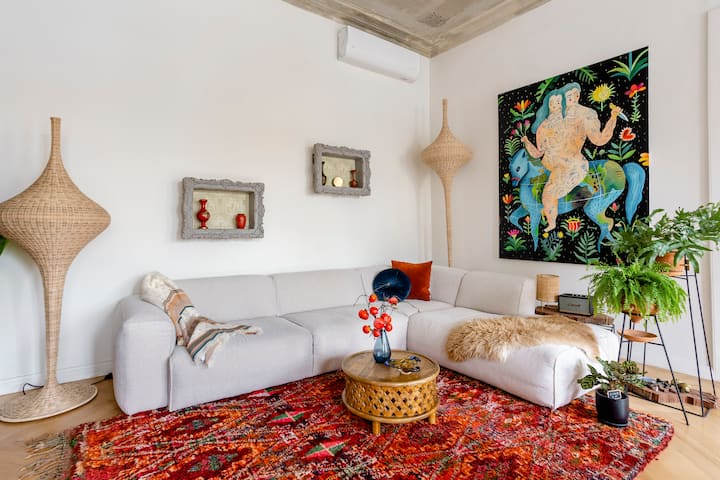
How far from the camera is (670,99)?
9.77ft

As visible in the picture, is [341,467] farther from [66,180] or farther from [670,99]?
[670,99]

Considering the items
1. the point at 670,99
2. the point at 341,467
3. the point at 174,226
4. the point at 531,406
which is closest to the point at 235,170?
the point at 174,226

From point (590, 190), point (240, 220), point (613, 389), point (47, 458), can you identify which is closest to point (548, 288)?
point (590, 190)

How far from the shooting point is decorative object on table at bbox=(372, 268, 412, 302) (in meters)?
3.76

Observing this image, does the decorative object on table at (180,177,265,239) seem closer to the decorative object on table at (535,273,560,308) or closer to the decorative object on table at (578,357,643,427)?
the decorative object on table at (535,273,560,308)

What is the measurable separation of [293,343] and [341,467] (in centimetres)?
103

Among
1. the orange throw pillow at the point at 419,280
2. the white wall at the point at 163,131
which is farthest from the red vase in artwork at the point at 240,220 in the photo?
the orange throw pillow at the point at 419,280

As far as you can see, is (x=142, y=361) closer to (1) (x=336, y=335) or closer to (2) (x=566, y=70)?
(1) (x=336, y=335)

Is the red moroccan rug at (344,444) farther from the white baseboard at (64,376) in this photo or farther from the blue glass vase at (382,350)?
the white baseboard at (64,376)

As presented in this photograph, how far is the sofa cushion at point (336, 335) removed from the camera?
112 inches

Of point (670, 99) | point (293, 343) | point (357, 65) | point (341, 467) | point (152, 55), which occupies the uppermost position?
point (357, 65)

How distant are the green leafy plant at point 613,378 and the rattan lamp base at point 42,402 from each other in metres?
2.99

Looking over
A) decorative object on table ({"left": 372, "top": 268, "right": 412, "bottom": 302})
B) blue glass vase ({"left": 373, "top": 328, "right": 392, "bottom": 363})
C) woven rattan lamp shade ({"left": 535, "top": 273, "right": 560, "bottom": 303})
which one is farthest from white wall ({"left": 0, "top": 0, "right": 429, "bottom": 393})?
woven rattan lamp shade ({"left": 535, "top": 273, "right": 560, "bottom": 303})

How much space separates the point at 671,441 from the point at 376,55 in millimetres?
3949
